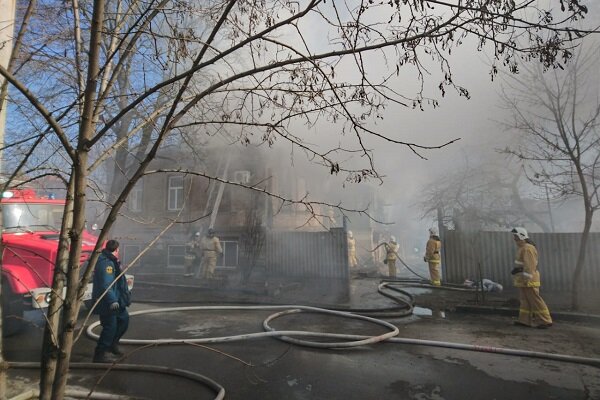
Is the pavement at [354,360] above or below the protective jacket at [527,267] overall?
below

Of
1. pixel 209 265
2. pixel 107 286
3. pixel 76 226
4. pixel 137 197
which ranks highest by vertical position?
pixel 137 197

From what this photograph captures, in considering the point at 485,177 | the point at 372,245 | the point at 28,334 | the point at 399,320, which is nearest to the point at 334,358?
the point at 399,320

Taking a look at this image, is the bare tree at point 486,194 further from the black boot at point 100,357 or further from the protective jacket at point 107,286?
the black boot at point 100,357

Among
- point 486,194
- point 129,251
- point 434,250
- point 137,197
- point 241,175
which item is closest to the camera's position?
point 434,250

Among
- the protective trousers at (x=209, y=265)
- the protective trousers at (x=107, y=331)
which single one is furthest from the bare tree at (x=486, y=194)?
the protective trousers at (x=107, y=331)

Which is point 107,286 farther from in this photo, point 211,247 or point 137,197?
point 137,197

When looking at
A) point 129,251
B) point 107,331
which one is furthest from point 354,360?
point 129,251

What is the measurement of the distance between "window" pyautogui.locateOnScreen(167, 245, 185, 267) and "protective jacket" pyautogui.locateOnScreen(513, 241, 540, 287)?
527 inches

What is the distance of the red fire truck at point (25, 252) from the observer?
569 cm

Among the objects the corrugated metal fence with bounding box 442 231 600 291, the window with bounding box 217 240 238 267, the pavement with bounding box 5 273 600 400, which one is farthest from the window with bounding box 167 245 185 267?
the corrugated metal fence with bounding box 442 231 600 291

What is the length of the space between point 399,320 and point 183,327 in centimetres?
391

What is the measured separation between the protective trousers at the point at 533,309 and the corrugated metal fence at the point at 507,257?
3.45 meters

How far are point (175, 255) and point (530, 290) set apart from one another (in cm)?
1393

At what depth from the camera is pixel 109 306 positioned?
4.37 m
